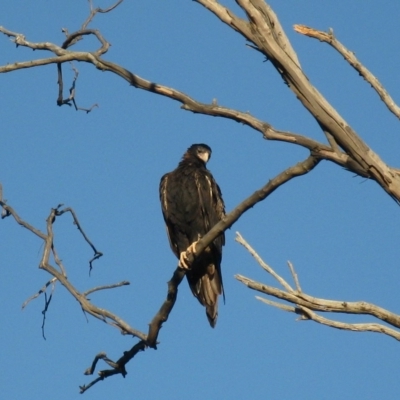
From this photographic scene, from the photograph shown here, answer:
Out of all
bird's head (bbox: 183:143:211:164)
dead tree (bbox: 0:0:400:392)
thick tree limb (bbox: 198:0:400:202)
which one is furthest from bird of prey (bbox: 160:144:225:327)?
thick tree limb (bbox: 198:0:400:202)

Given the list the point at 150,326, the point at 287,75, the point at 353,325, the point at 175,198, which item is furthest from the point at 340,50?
the point at 175,198

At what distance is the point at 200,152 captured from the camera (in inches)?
331

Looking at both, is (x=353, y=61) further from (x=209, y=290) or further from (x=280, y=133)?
(x=209, y=290)

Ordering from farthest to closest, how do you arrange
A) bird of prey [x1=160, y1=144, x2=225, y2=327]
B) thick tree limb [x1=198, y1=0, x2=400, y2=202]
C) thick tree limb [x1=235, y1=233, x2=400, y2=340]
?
bird of prey [x1=160, y1=144, x2=225, y2=327], thick tree limb [x1=235, y1=233, x2=400, y2=340], thick tree limb [x1=198, y1=0, x2=400, y2=202]

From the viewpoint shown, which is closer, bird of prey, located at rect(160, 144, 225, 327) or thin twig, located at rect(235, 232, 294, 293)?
Result: thin twig, located at rect(235, 232, 294, 293)

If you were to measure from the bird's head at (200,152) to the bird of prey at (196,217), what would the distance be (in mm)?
599

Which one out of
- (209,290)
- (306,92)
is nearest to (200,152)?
(209,290)

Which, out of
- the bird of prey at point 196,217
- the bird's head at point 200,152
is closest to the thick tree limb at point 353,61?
the bird of prey at point 196,217

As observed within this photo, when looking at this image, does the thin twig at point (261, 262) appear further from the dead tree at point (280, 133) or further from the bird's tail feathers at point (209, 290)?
the bird's tail feathers at point (209, 290)

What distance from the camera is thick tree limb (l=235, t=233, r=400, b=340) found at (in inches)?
153

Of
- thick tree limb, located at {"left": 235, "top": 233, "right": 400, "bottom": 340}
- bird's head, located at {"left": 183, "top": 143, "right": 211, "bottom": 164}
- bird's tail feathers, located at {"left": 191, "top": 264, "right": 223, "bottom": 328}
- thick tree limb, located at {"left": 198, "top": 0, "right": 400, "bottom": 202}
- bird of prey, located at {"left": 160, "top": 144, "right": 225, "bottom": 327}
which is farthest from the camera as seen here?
bird's head, located at {"left": 183, "top": 143, "right": 211, "bottom": 164}

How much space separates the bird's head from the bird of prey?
60 cm

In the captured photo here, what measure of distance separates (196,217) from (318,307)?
135 inches

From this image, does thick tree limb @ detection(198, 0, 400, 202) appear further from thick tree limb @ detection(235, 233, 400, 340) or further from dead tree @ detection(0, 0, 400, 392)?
thick tree limb @ detection(235, 233, 400, 340)
